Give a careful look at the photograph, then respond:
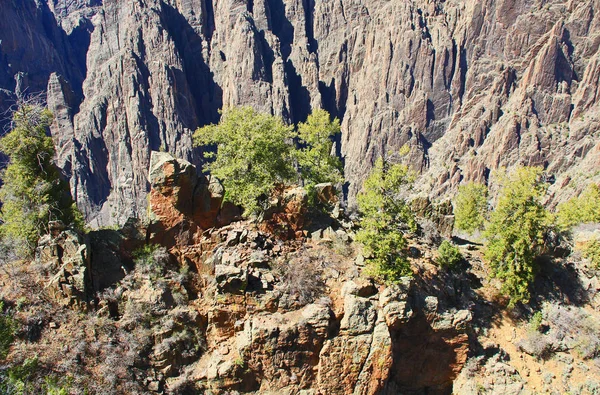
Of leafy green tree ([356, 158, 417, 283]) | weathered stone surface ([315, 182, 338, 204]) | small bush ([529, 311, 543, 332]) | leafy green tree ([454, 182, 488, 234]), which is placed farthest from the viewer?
leafy green tree ([454, 182, 488, 234])

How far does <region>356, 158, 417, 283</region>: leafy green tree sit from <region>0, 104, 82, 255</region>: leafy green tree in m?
16.1

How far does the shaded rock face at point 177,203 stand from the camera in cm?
2070

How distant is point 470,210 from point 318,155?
20.4 meters

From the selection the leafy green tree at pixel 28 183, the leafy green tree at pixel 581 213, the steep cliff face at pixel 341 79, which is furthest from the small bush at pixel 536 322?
the steep cliff face at pixel 341 79

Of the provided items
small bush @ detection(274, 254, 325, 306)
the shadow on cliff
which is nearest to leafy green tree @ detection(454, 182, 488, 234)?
small bush @ detection(274, 254, 325, 306)

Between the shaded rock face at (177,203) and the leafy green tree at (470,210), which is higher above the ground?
the shaded rock face at (177,203)

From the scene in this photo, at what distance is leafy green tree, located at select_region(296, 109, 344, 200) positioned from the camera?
1179 inches

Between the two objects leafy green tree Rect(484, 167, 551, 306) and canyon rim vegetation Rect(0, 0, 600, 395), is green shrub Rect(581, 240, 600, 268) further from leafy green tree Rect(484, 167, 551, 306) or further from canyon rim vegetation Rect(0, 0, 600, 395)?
leafy green tree Rect(484, 167, 551, 306)

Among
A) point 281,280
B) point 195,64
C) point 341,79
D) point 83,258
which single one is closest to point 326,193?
point 281,280

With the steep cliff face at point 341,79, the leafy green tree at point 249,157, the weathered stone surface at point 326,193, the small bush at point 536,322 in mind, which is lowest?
the small bush at point 536,322

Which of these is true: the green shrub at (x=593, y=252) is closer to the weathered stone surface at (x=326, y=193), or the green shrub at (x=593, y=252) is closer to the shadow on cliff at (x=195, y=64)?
the weathered stone surface at (x=326, y=193)

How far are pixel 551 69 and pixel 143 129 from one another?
425 feet

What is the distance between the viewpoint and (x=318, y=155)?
102 ft

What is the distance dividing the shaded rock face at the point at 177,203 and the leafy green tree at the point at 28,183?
4.94 meters
